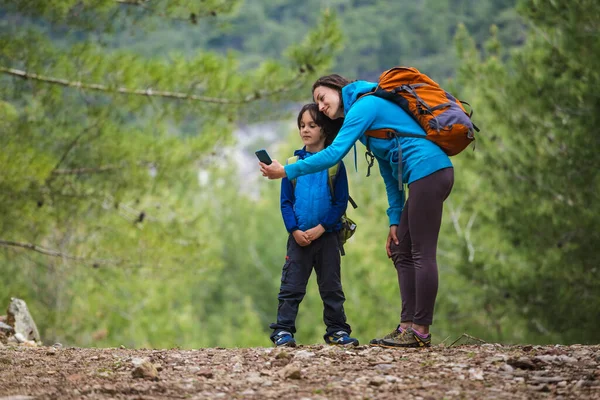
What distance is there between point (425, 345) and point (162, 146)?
571 centimetres

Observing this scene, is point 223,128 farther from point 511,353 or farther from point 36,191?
point 511,353

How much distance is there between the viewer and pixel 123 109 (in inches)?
340

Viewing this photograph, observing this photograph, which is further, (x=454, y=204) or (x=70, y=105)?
(x=454, y=204)

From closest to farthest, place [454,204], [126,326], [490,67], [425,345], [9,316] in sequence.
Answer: [425,345] < [9,316] < [490,67] < [454,204] < [126,326]

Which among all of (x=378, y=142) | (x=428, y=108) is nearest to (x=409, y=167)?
(x=378, y=142)

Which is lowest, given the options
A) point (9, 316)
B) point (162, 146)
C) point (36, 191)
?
point (9, 316)

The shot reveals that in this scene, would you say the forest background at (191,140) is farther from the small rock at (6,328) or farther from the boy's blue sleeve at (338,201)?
the boy's blue sleeve at (338,201)

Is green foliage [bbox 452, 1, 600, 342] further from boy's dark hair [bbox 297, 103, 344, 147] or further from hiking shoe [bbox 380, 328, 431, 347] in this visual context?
hiking shoe [bbox 380, 328, 431, 347]

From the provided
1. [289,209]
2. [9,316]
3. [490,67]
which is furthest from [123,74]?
[490,67]

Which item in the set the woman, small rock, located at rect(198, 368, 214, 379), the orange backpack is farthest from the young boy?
small rock, located at rect(198, 368, 214, 379)

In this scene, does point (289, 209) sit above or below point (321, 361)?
above

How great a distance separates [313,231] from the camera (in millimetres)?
4301

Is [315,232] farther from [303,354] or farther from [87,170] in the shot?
[87,170]

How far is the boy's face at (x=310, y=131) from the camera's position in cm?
433
